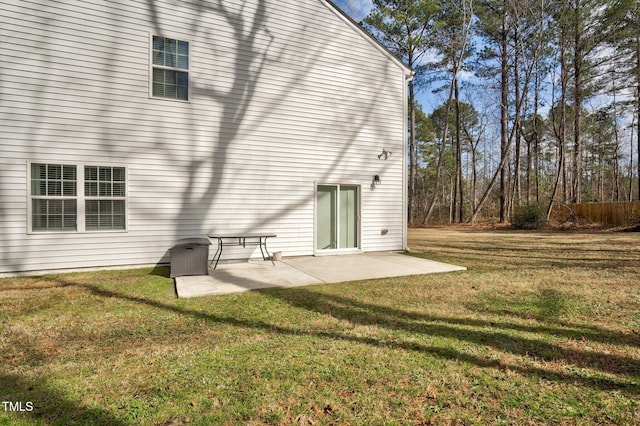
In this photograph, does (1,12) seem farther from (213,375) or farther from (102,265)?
(213,375)

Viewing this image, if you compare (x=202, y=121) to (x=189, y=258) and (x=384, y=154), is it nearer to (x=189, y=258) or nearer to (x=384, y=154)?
(x=189, y=258)

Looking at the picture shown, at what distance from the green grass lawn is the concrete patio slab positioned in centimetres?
49

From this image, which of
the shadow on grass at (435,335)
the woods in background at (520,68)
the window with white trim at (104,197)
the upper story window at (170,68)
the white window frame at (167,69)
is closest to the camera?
the shadow on grass at (435,335)

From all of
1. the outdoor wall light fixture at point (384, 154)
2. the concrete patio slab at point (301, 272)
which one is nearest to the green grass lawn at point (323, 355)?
the concrete patio slab at point (301, 272)

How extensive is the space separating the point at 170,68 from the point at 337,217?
525 centimetres

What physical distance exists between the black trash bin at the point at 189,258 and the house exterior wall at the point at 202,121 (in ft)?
3.92

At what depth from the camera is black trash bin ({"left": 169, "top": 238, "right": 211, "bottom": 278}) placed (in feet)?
19.7

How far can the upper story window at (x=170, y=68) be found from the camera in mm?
6930

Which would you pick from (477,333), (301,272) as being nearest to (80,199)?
(301,272)

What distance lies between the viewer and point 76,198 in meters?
6.25

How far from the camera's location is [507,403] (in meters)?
2.23

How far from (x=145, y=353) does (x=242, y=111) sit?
19.7 feet

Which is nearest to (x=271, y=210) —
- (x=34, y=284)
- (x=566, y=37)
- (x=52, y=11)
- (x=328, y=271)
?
(x=328, y=271)

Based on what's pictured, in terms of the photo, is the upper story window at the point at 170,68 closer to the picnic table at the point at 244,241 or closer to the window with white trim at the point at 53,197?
the window with white trim at the point at 53,197
